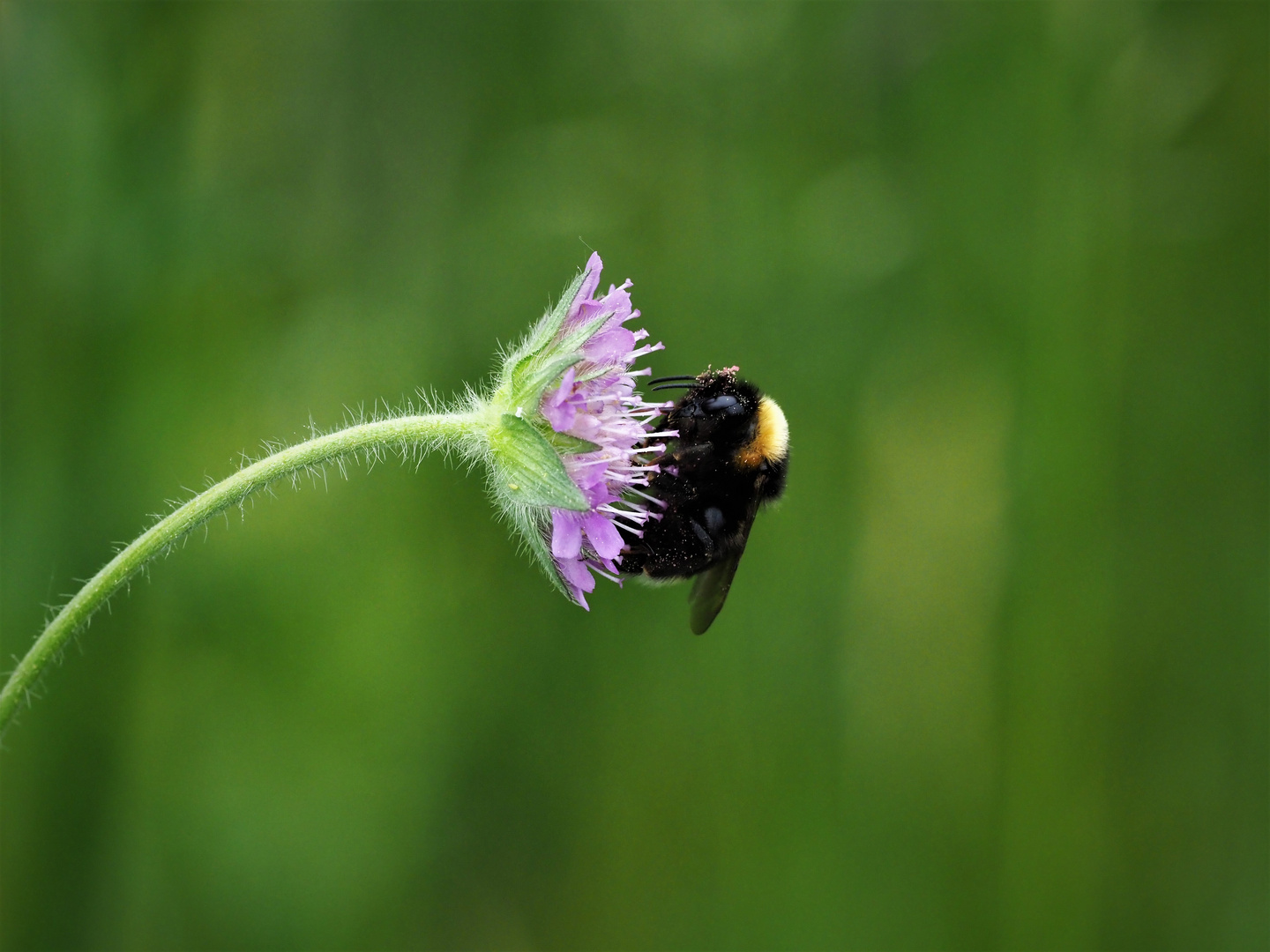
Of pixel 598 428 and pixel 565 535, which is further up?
pixel 598 428

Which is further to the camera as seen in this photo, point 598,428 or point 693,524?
point 693,524

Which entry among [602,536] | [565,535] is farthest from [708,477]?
[565,535]

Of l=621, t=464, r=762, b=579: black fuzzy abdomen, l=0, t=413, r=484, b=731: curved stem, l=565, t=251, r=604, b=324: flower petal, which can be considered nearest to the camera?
l=0, t=413, r=484, b=731: curved stem

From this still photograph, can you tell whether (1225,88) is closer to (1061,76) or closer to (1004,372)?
(1061,76)

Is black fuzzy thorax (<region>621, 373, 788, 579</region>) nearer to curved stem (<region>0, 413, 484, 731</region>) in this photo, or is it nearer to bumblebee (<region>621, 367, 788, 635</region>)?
bumblebee (<region>621, 367, 788, 635</region>)

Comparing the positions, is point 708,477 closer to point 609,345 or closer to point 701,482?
point 701,482

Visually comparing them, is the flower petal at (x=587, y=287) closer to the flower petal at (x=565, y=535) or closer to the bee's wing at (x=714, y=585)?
the flower petal at (x=565, y=535)

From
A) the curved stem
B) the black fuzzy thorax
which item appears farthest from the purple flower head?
the curved stem

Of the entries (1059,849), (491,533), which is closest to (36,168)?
(491,533)
